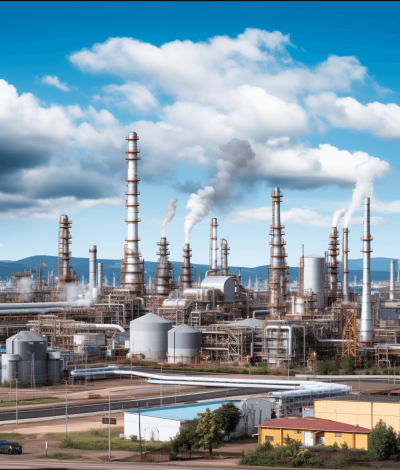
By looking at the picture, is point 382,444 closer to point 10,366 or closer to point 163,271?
point 10,366

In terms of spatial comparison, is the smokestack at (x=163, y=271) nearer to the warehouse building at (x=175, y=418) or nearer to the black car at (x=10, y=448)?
the warehouse building at (x=175, y=418)

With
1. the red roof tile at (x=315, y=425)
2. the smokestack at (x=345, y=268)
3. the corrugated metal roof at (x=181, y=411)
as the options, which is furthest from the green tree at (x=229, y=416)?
the smokestack at (x=345, y=268)

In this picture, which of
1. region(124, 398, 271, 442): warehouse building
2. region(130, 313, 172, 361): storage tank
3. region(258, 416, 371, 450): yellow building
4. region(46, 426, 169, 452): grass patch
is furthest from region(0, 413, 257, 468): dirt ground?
region(130, 313, 172, 361): storage tank

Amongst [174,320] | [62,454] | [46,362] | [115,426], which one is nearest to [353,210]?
[174,320]

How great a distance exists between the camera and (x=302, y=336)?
233 feet

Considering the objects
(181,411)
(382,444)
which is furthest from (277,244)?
(382,444)

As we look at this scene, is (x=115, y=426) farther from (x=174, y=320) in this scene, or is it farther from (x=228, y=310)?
(x=228, y=310)

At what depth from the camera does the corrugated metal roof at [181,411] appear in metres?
38.6

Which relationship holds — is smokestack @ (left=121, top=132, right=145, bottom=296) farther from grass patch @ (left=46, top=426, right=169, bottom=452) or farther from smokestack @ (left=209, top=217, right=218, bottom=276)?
grass patch @ (left=46, top=426, right=169, bottom=452)

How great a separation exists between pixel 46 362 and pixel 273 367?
2195 centimetres

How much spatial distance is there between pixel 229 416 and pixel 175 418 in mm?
2896

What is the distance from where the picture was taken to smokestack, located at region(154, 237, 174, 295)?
95375 millimetres

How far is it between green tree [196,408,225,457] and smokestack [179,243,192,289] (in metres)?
59.9

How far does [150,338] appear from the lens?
76000mm
